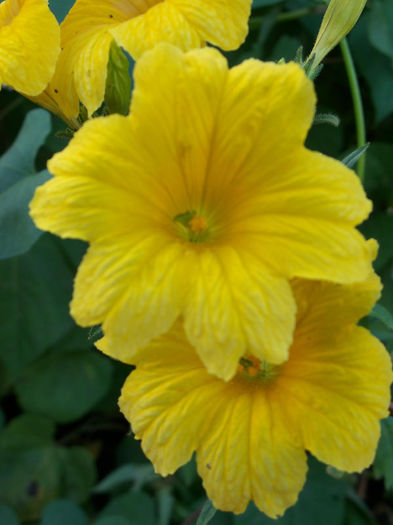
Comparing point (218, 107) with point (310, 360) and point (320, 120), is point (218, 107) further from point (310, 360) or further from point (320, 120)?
point (310, 360)

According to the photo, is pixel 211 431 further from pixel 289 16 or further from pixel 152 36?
pixel 289 16

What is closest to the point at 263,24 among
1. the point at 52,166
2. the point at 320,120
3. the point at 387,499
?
the point at 320,120

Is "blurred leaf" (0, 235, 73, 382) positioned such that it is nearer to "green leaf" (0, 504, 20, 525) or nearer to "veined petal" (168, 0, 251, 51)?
"green leaf" (0, 504, 20, 525)

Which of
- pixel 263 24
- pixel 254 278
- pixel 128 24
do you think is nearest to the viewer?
pixel 254 278

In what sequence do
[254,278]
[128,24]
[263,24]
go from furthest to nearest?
[263,24] → [128,24] → [254,278]

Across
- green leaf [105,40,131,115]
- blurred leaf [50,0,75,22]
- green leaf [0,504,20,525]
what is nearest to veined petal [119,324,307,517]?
green leaf [105,40,131,115]

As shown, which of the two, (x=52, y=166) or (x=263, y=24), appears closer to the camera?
(x=52, y=166)

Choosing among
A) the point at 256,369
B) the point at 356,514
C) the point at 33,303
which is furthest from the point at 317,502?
the point at 33,303

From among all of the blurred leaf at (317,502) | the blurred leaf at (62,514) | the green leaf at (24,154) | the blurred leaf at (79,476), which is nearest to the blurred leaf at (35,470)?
the blurred leaf at (79,476)
